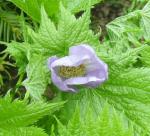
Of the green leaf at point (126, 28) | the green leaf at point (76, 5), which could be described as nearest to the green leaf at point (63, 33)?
the green leaf at point (76, 5)

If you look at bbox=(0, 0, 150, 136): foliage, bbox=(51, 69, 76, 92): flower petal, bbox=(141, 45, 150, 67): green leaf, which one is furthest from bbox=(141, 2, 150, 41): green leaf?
bbox=(51, 69, 76, 92): flower petal

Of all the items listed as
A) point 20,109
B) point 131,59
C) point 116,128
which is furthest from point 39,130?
point 131,59

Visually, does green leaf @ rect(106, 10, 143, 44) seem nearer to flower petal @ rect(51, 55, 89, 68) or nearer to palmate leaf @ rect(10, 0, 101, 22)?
palmate leaf @ rect(10, 0, 101, 22)

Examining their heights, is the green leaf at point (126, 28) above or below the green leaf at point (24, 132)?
above

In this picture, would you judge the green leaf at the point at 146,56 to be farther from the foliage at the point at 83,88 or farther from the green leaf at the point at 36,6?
the green leaf at the point at 36,6

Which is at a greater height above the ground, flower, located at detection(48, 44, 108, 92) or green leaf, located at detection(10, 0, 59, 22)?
green leaf, located at detection(10, 0, 59, 22)

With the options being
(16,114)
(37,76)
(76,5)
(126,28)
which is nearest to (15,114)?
(16,114)

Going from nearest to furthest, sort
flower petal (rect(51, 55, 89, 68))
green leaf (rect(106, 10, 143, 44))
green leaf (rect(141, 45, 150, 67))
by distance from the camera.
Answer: flower petal (rect(51, 55, 89, 68)) → green leaf (rect(141, 45, 150, 67)) → green leaf (rect(106, 10, 143, 44))

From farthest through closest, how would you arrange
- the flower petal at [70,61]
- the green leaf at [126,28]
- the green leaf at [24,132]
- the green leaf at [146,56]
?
Result: the green leaf at [126,28] → the green leaf at [146,56] → the flower petal at [70,61] → the green leaf at [24,132]
